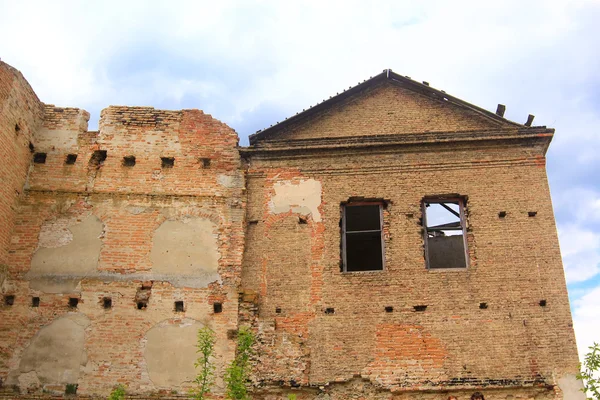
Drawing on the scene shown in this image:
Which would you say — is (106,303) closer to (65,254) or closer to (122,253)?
(122,253)

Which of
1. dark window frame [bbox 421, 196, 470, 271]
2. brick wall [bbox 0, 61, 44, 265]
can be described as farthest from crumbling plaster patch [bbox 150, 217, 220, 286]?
dark window frame [bbox 421, 196, 470, 271]

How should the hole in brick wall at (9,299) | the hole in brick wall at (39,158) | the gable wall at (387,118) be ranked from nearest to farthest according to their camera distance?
1. the hole in brick wall at (9,299)
2. the hole in brick wall at (39,158)
3. the gable wall at (387,118)

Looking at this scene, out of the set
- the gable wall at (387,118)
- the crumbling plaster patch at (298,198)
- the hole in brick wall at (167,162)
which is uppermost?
the gable wall at (387,118)

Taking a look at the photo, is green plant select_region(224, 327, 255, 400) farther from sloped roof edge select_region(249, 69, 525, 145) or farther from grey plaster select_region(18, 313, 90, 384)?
sloped roof edge select_region(249, 69, 525, 145)

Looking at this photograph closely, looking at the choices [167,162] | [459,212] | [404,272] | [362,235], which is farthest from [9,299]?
[459,212]

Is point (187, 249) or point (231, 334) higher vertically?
point (187, 249)

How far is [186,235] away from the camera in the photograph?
1107 cm

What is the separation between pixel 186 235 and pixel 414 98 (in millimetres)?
5403

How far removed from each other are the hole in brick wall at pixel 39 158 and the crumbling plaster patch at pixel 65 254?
137 centimetres

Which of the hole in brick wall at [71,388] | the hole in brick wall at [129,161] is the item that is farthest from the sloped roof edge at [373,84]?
the hole in brick wall at [71,388]

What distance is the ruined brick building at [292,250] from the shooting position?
9.90 meters

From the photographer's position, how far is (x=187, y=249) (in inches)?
432

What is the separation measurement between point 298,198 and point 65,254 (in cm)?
447

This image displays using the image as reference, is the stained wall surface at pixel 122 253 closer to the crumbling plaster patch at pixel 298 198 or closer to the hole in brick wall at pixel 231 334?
the hole in brick wall at pixel 231 334
